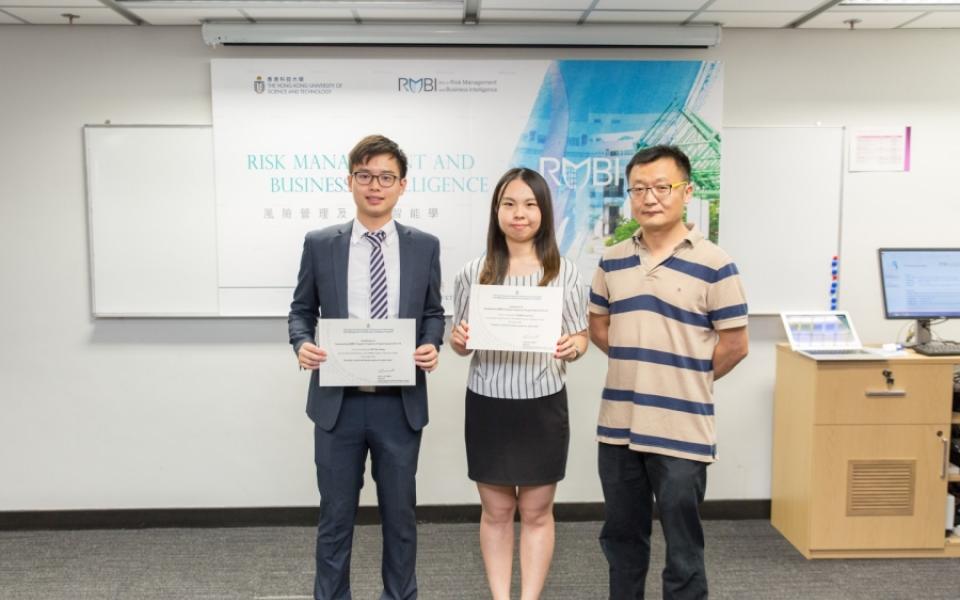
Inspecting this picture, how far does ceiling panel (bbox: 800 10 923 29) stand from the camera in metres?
2.97

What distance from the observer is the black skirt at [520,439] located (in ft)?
6.95

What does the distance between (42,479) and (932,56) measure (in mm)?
4588

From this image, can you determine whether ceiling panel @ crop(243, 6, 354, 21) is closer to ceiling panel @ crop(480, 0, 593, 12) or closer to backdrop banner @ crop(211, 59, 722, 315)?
backdrop banner @ crop(211, 59, 722, 315)

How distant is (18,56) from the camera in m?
3.12

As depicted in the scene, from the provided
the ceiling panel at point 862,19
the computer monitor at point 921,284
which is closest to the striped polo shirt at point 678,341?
the computer monitor at point 921,284

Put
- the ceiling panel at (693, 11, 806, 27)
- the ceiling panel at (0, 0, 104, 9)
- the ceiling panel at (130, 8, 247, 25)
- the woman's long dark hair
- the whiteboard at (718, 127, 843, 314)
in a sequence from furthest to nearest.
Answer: the whiteboard at (718, 127, 843, 314), the ceiling panel at (693, 11, 806, 27), the ceiling panel at (130, 8, 247, 25), the ceiling panel at (0, 0, 104, 9), the woman's long dark hair

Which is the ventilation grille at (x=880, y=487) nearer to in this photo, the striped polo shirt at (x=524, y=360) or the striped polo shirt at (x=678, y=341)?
the striped polo shirt at (x=678, y=341)

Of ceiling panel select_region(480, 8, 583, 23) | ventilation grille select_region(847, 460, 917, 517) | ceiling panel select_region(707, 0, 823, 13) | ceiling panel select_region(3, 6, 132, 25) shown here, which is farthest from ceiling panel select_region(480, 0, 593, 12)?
ventilation grille select_region(847, 460, 917, 517)

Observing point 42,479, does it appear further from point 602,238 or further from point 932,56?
point 932,56

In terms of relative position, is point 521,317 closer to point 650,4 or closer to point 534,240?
point 534,240

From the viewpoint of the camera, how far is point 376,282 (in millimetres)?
2125

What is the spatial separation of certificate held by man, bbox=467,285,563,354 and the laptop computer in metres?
1.50

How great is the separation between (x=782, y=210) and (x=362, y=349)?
2.21 m

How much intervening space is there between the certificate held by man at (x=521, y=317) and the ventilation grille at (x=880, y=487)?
1689 mm
